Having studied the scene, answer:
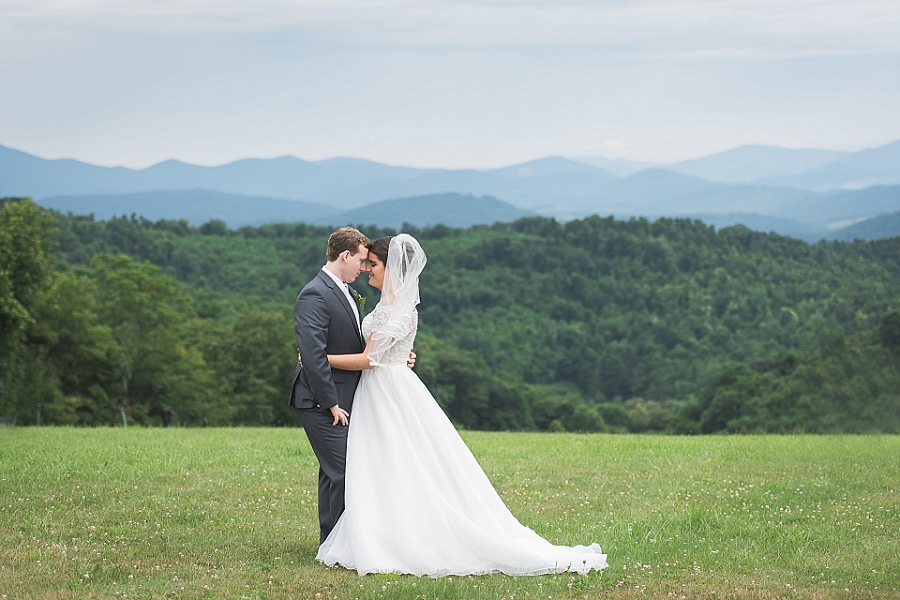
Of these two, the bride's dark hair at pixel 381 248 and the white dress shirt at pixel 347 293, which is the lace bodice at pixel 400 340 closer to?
the white dress shirt at pixel 347 293

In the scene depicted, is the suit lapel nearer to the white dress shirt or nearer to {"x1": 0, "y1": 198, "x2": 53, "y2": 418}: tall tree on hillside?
the white dress shirt

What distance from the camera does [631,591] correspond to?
7.15 m

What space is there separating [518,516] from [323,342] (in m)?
3.79

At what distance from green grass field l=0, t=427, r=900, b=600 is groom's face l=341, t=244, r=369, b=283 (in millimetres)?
2611

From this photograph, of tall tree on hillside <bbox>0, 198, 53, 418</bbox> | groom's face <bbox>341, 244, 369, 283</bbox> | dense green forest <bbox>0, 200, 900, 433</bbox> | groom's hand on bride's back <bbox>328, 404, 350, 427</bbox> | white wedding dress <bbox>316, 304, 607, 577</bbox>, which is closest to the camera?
white wedding dress <bbox>316, 304, 607, 577</bbox>

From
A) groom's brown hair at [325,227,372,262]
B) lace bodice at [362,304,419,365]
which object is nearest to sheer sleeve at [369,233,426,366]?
lace bodice at [362,304,419,365]

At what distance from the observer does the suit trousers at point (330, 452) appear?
806cm

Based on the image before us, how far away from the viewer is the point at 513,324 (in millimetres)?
127312

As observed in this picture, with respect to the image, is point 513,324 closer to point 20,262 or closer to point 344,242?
point 20,262

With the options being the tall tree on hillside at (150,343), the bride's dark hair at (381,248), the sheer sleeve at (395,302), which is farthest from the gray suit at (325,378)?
the tall tree on hillside at (150,343)

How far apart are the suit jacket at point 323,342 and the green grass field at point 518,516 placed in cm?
151

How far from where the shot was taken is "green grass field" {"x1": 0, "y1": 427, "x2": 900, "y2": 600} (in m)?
7.24

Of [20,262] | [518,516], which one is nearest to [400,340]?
[518,516]

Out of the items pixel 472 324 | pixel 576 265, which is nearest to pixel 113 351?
pixel 472 324
